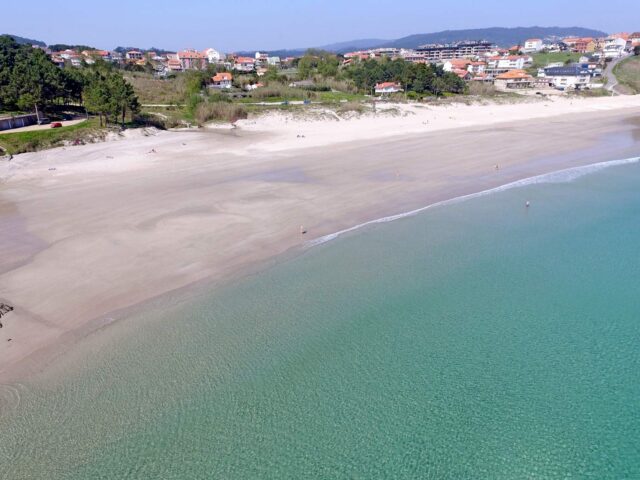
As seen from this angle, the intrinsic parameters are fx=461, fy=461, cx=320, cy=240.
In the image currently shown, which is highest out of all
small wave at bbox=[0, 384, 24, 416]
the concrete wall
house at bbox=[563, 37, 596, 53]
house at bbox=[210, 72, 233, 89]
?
house at bbox=[563, 37, 596, 53]

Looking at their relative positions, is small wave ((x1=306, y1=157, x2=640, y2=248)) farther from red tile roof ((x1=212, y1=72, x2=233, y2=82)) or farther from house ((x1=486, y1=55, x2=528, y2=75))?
house ((x1=486, y1=55, x2=528, y2=75))

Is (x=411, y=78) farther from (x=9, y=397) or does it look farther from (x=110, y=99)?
(x=9, y=397)

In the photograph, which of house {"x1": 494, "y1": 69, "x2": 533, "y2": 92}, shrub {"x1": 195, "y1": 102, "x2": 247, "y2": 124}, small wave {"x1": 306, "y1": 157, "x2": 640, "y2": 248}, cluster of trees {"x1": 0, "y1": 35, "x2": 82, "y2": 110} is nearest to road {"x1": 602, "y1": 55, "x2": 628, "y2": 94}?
house {"x1": 494, "y1": 69, "x2": 533, "y2": 92}

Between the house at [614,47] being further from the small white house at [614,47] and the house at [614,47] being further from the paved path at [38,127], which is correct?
the paved path at [38,127]

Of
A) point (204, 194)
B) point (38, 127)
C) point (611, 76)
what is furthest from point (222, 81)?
point (611, 76)

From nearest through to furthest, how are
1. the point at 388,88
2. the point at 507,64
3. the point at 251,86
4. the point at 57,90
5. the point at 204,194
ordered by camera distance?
the point at 204,194 → the point at 57,90 → the point at 388,88 → the point at 251,86 → the point at 507,64

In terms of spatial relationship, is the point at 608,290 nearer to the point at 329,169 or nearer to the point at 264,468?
the point at 264,468

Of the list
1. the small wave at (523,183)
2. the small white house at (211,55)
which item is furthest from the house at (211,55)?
the small wave at (523,183)
